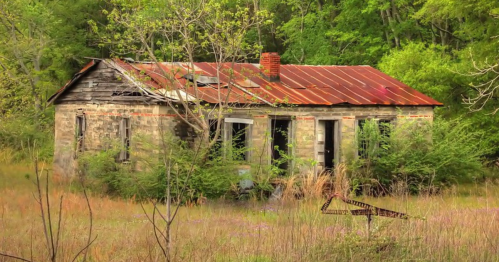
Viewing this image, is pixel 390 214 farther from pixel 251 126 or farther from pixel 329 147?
pixel 329 147

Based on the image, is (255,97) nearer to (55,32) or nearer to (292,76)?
(292,76)

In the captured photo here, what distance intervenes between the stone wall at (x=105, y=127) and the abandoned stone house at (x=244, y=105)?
30 millimetres

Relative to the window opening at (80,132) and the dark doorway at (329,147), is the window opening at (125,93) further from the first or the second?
the dark doorway at (329,147)

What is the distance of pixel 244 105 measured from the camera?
19.8 meters

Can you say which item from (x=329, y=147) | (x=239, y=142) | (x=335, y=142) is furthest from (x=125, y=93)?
(x=329, y=147)

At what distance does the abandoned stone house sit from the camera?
19.8m

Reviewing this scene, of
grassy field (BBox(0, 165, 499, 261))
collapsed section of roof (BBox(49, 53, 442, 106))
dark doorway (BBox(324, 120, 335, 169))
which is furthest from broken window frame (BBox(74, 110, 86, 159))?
grassy field (BBox(0, 165, 499, 261))

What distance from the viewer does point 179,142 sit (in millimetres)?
19547

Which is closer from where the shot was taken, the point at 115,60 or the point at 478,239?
the point at 478,239

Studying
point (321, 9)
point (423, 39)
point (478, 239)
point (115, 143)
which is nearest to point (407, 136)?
Result: point (115, 143)

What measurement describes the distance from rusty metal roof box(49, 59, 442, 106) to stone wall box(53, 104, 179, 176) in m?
0.89

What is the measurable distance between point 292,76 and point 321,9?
18.2m

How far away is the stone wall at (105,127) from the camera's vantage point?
64.3ft

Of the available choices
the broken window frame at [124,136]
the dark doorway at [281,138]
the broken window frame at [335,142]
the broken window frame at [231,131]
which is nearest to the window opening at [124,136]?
the broken window frame at [124,136]
